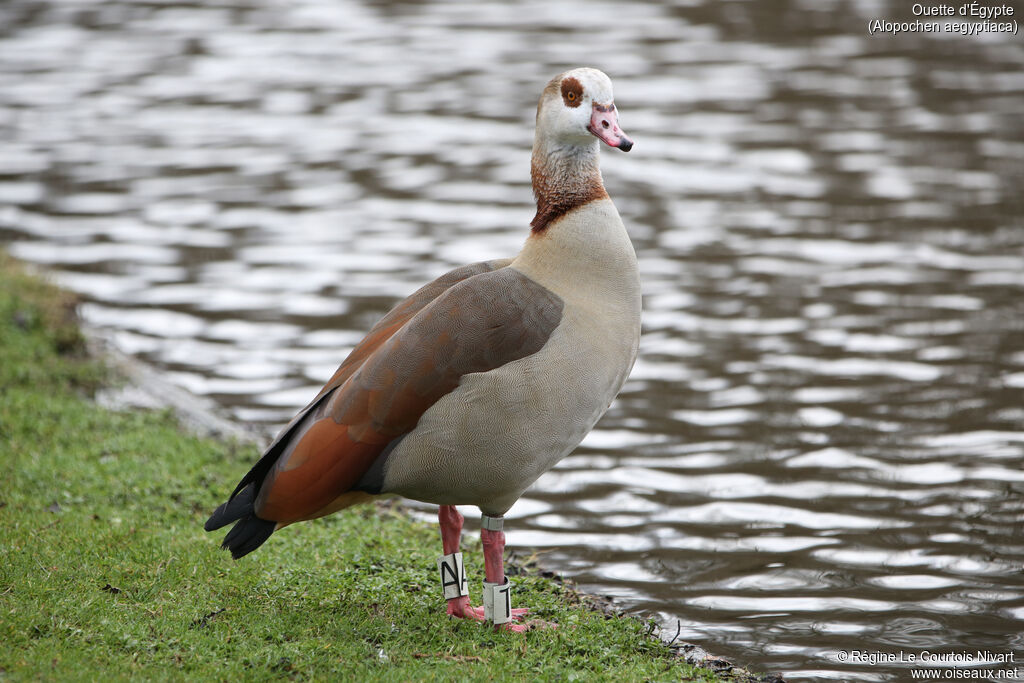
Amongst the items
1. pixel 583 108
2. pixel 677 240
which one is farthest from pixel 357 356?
pixel 677 240

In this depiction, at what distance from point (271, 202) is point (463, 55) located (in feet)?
16.4

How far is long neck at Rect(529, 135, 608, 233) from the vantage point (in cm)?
503

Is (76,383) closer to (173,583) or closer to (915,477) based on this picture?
(173,583)

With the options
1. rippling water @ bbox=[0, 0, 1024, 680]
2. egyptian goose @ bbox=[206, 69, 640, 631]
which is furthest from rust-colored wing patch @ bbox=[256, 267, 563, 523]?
rippling water @ bbox=[0, 0, 1024, 680]

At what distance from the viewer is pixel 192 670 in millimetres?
4520

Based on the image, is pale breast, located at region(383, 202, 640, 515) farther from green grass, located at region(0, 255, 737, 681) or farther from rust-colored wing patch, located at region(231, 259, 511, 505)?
green grass, located at region(0, 255, 737, 681)

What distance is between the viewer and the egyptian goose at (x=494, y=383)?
473cm

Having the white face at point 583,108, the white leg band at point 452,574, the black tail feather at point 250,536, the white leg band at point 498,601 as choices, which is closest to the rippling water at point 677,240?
the white leg band at point 498,601

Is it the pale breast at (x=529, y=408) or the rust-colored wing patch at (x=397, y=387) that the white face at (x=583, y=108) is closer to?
the pale breast at (x=529, y=408)

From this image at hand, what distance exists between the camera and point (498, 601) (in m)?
4.97

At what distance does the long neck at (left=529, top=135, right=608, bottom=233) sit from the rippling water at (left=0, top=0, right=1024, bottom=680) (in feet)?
6.73

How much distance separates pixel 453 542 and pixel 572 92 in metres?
1.96

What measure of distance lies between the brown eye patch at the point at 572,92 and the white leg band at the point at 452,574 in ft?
6.34

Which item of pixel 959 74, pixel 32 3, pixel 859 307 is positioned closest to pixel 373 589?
pixel 859 307
